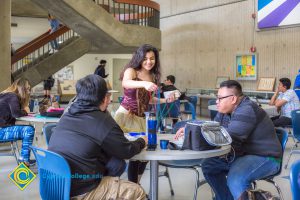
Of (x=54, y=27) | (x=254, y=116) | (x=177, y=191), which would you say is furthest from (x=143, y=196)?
(x=54, y=27)

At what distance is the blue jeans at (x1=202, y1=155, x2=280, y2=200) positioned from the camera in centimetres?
254

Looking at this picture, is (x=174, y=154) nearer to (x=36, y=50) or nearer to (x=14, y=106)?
(x=14, y=106)

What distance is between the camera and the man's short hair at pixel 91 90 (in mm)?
2174

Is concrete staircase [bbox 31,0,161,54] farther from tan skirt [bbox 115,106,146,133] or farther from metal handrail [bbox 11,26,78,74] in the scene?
tan skirt [bbox 115,106,146,133]

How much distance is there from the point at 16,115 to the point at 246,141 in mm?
2795

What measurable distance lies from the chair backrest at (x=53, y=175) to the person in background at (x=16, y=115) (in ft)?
7.24

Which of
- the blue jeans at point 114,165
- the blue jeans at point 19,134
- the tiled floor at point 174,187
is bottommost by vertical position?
the tiled floor at point 174,187

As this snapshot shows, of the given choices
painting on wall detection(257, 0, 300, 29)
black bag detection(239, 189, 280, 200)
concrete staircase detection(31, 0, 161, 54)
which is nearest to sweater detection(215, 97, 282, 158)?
black bag detection(239, 189, 280, 200)

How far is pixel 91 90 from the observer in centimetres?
218

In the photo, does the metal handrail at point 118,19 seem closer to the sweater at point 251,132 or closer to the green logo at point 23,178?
the green logo at point 23,178

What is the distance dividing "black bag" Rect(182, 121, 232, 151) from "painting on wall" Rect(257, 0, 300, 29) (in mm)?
6747

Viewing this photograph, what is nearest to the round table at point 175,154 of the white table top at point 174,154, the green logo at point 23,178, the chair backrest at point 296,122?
the white table top at point 174,154

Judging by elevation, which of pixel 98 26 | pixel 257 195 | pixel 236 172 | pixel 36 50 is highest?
pixel 98 26

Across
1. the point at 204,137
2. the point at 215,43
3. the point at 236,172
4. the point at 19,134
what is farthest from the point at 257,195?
the point at 215,43
